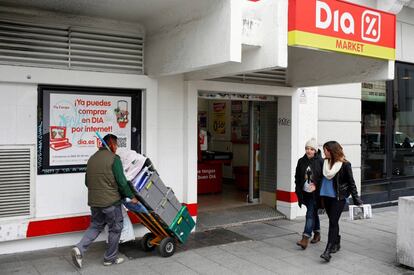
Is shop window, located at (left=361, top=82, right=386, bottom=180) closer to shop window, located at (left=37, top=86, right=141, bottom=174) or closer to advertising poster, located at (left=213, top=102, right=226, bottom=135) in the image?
advertising poster, located at (left=213, top=102, right=226, bottom=135)

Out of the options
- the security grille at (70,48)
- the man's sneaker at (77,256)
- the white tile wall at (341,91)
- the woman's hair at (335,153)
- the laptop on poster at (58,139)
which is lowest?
the man's sneaker at (77,256)

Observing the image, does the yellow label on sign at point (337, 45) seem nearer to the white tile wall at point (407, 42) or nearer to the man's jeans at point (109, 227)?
the man's jeans at point (109, 227)

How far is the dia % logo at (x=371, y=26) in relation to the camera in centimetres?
634

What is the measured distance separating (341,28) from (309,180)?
2.17 meters

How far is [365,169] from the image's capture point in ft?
34.0

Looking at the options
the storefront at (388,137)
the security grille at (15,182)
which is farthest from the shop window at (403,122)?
the security grille at (15,182)

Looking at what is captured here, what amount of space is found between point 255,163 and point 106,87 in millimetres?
4040

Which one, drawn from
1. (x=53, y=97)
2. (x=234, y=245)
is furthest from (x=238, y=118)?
(x=53, y=97)

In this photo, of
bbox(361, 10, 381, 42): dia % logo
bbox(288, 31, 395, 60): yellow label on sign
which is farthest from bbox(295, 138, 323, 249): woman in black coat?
bbox(361, 10, 381, 42): dia % logo

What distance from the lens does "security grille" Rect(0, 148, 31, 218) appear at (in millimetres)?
5871

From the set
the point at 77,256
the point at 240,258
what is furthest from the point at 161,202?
the point at 240,258

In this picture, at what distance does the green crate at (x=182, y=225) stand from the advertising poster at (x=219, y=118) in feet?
24.8

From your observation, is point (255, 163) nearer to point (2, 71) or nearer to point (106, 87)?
point (106, 87)

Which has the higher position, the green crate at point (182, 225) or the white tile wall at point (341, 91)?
the white tile wall at point (341, 91)
